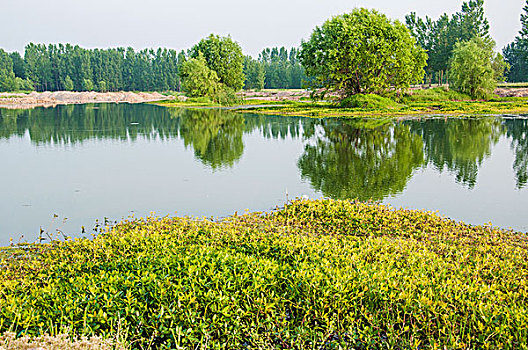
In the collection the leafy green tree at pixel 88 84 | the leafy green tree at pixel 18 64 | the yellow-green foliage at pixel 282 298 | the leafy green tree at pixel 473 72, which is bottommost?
the yellow-green foliage at pixel 282 298

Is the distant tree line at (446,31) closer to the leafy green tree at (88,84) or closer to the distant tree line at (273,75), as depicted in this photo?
the distant tree line at (273,75)

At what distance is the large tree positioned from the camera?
185 ft

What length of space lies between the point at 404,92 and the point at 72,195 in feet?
204

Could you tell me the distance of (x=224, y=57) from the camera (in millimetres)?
88500

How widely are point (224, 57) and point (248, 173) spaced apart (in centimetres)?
7508

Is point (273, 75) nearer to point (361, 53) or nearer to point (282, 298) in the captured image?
point (361, 53)

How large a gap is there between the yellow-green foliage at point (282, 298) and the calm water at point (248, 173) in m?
4.61

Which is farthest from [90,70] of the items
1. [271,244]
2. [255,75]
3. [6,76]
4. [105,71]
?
[271,244]

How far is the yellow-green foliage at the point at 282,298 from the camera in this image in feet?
16.7

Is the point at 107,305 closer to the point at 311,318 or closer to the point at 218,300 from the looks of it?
the point at 218,300

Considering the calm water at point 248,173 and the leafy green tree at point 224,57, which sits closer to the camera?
the calm water at point 248,173

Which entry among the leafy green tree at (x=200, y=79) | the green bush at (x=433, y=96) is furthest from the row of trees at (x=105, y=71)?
the green bush at (x=433, y=96)

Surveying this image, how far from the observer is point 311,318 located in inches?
221

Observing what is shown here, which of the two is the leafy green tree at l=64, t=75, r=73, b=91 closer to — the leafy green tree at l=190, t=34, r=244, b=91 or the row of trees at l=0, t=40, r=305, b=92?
the row of trees at l=0, t=40, r=305, b=92
